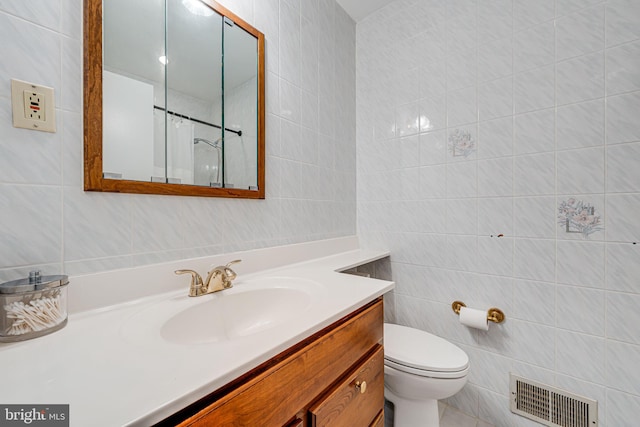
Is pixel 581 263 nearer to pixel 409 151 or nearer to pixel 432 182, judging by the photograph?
pixel 432 182

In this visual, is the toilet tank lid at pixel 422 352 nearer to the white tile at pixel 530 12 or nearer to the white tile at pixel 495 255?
the white tile at pixel 495 255

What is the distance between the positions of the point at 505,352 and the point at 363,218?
3.37 ft

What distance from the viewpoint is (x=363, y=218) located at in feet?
5.80

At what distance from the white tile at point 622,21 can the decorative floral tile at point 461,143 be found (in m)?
0.59

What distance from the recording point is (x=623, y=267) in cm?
103

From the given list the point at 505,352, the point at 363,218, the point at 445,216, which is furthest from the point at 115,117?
the point at 505,352

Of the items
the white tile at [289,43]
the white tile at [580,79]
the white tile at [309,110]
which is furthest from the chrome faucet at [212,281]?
the white tile at [580,79]

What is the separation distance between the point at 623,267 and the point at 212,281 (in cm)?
158

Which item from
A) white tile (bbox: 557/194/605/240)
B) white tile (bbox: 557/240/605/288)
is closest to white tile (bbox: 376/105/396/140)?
white tile (bbox: 557/194/605/240)

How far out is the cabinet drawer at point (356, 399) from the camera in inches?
25.0

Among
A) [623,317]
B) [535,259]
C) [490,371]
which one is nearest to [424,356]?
[490,371]

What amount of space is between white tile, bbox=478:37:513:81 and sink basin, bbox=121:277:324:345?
1.36 meters

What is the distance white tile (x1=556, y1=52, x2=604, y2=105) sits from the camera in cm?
107

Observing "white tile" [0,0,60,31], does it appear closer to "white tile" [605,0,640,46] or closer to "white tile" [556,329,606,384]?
"white tile" [605,0,640,46]
